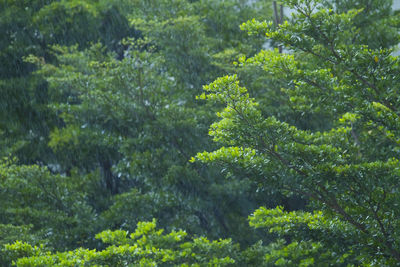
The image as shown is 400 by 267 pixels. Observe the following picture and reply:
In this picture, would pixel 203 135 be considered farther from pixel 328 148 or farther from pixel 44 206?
pixel 328 148

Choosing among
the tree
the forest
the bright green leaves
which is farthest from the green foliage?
the tree

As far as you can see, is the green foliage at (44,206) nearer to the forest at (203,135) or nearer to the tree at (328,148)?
the forest at (203,135)

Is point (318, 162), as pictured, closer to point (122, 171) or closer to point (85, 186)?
point (122, 171)

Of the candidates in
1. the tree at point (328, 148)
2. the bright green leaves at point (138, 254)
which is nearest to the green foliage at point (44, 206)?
the bright green leaves at point (138, 254)

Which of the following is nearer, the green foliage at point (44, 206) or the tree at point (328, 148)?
the tree at point (328, 148)

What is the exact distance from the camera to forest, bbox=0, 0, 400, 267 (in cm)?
473

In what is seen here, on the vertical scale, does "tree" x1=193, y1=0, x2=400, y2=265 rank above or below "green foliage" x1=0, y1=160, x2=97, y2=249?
above

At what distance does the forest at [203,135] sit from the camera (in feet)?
15.5

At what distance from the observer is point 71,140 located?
33.1ft

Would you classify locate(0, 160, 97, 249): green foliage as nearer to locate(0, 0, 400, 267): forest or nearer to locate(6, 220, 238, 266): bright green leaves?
locate(0, 0, 400, 267): forest

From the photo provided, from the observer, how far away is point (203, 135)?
26.9 ft

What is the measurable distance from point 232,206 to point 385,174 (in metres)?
4.51

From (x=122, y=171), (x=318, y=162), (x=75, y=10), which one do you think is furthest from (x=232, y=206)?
(x=75, y=10)

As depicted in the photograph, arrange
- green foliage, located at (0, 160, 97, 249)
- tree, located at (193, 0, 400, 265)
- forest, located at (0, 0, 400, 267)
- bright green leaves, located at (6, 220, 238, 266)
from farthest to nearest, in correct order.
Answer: green foliage, located at (0, 160, 97, 249)
bright green leaves, located at (6, 220, 238, 266)
forest, located at (0, 0, 400, 267)
tree, located at (193, 0, 400, 265)
